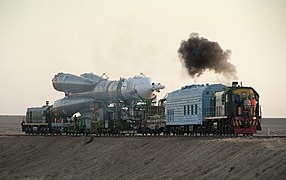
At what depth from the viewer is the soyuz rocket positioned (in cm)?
6862

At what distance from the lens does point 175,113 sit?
58.9 metres

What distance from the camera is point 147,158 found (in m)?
43.2

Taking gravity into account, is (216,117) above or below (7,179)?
above

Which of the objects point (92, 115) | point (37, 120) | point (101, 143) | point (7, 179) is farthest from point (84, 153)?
point (37, 120)

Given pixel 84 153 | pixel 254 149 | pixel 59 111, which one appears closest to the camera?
pixel 254 149

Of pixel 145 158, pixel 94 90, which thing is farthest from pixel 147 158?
pixel 94 90

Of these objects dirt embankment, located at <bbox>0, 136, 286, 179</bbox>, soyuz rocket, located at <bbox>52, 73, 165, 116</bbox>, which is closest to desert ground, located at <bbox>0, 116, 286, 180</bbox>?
dirt embankment, located at <bbox>0, 136, 286, 179</bbox>

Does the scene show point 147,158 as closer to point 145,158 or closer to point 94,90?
point 145,158

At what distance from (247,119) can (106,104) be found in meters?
28.7

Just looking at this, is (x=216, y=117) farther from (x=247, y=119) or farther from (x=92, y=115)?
(x=92, y=115)

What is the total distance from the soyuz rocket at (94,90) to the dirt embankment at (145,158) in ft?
30.6

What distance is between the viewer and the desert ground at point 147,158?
99.2 ft

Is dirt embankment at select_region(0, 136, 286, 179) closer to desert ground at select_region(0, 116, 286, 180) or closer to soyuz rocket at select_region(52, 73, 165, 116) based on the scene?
desert ground at select_region(0, 116, 286, 180)

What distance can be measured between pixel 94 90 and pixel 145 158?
34.9 metres
